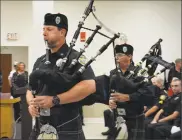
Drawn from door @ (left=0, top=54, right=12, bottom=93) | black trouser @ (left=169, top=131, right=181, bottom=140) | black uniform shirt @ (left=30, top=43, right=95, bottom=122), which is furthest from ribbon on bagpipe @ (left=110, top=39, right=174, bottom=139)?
door @ (left=0, top=54, right=12, bottom=93)

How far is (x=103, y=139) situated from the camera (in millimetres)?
6234

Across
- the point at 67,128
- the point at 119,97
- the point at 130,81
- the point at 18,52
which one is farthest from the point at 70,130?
the point at 18,52

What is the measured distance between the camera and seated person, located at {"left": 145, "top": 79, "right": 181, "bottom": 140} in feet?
17.3

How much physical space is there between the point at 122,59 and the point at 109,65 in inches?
208

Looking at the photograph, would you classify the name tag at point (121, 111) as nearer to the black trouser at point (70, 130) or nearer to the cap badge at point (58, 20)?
the black trouser at point (70, 130)

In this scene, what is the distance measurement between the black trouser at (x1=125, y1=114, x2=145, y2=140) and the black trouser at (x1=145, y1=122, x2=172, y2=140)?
1680 mm

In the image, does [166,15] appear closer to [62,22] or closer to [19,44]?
[19,44]

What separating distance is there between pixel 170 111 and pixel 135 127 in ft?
7.00

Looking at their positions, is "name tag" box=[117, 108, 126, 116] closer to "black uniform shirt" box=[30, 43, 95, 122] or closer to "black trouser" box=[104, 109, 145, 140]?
"black trouser" box=[104, 109, 145, 140]

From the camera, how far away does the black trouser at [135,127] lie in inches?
135

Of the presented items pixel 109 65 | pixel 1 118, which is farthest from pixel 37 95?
pixel 109 65

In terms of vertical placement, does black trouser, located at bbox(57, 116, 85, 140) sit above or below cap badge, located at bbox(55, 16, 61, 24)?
below

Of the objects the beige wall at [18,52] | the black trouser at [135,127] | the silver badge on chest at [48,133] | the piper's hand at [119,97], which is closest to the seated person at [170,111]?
the black trouser at [135,127]

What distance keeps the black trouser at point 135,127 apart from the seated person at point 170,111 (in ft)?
5.96
